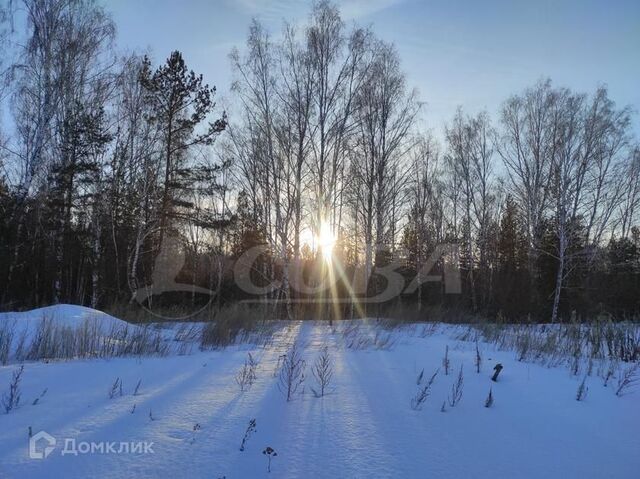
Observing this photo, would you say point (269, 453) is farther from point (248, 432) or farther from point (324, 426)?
point (324, 426)

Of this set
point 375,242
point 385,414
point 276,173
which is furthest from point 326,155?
point 385,414

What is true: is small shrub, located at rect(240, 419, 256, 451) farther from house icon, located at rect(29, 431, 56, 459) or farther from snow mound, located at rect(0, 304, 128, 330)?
snow mound, located at rect(0, 304, 128, 330)

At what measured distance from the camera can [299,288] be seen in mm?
18688

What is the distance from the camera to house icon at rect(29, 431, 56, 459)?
6.91 ft

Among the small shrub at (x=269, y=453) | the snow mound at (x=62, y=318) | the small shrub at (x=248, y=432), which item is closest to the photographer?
the small shrub at (x=269, y=453)

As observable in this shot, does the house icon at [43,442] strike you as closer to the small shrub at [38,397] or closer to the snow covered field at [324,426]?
the snow covered field at [324,426]

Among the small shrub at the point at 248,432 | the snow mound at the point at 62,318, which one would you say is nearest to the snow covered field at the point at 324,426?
the small shrub at the point at 248,432

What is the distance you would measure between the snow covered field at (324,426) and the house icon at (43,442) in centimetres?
4

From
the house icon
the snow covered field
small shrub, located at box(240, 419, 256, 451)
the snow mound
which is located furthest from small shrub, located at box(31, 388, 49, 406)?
the snow mound

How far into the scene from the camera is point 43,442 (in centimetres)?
225

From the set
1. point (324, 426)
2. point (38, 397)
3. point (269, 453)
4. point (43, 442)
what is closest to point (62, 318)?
point (38, 397)

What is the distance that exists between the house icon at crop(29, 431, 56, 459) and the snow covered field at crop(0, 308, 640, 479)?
4 cm

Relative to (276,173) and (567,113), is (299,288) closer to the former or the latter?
(276,173)

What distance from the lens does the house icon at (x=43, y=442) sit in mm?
2106
